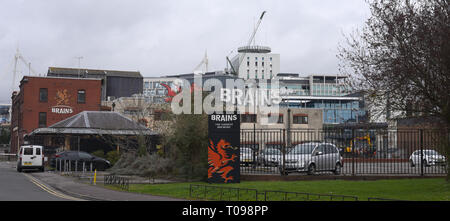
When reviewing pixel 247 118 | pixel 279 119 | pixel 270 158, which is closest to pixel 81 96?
pixel 247 118

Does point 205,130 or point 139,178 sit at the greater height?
point 205,130

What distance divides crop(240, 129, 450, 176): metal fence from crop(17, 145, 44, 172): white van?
17.6 metres

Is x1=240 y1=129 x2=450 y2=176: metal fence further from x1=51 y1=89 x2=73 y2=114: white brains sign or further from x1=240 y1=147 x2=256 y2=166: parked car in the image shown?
x1=51 y1=89 x2=73 y2=114: white brains sign

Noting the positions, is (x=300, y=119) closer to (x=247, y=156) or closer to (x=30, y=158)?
(x=30, y=158)

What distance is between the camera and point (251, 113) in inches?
2648

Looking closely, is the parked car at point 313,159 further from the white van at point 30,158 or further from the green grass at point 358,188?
the white van at point 30,158

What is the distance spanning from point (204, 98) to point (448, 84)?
1327 cm

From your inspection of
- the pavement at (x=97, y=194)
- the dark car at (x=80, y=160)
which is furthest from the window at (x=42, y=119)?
the pavement at (x=97, y=194)

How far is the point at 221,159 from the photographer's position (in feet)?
68.9

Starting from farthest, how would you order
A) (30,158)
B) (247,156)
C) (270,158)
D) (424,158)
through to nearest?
(30,158)
(247,156)
(270,158)
(424,158)

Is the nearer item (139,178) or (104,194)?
(104,194)

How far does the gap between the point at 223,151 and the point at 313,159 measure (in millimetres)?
4772

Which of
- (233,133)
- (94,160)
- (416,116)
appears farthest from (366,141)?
(94,160)

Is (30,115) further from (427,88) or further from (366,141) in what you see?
(427,88)
